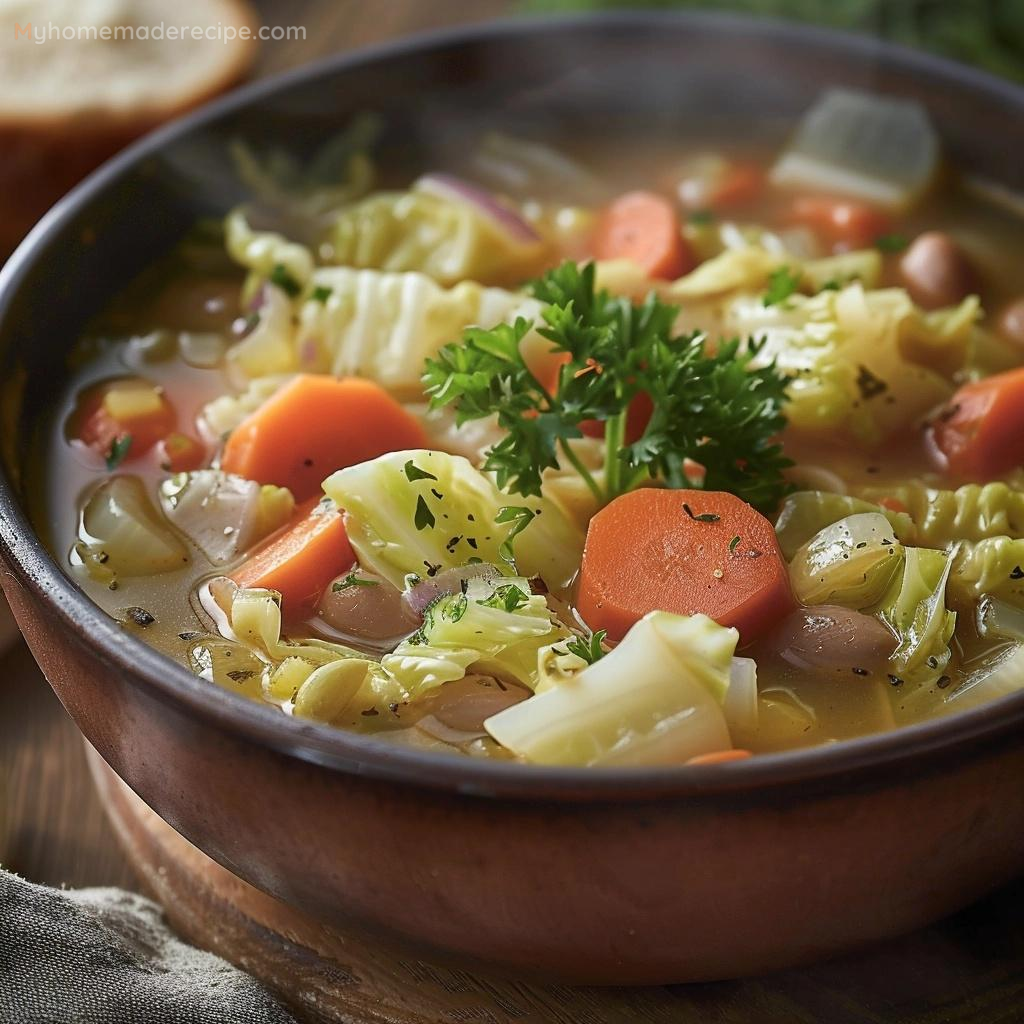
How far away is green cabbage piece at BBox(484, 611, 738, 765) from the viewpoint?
7.20 feet

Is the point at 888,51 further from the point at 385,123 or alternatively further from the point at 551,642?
the point at 551,642

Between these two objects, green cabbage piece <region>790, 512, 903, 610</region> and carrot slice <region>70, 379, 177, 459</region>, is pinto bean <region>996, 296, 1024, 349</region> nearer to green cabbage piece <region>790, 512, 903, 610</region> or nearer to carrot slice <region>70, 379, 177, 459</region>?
green cabbage piece <region>790, 512, 903, 610</region>

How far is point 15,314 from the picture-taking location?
3.10 metres

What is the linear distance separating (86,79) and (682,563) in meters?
3.35

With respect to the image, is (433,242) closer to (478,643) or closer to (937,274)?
(937,274)

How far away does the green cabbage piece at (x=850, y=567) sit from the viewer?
2.62 meters

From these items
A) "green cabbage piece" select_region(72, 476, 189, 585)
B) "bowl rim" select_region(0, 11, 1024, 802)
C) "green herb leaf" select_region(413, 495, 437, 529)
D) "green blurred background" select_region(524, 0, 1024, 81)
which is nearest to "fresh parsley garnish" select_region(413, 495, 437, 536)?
"green herb leaf" select_region(413, 495, 437, 529)

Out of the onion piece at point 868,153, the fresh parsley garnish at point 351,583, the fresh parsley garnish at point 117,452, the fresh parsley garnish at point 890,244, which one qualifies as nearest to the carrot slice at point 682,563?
the fresh parsley garnish at point 351,583

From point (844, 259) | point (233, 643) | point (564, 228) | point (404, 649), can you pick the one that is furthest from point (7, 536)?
point (844, 259)

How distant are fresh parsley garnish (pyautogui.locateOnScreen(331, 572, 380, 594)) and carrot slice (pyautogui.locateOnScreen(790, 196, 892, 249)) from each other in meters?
1.89

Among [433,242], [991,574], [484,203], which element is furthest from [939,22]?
[991,574]

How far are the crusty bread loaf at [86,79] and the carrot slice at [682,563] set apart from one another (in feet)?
9.81

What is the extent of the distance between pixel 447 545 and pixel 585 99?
2226 mm

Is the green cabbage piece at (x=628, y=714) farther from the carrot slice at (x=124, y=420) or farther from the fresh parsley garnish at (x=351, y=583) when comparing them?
the carrot slice at (x=124, y=420)
